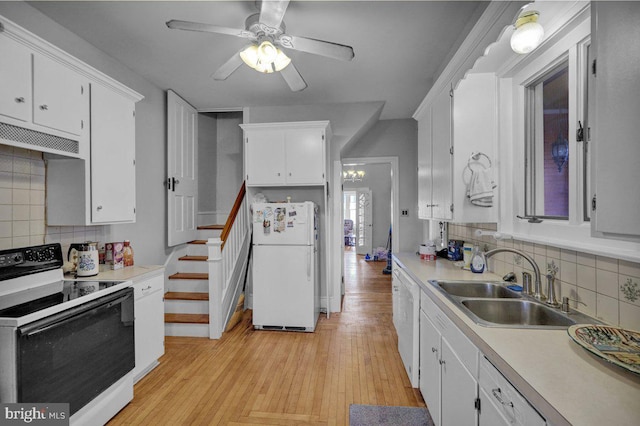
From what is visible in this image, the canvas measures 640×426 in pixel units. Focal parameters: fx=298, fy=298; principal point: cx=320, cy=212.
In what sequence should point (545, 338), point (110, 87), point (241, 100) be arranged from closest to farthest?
point (545, 338), point (110, 87), point (241, 100)

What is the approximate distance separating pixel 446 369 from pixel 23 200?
2.88 metres

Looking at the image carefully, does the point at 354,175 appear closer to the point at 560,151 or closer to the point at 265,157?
the point at 265,157

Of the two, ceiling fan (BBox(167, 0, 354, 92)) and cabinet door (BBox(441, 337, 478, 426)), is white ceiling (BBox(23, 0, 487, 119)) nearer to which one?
ceiling fan (BBox(167, 0, 354, 92))

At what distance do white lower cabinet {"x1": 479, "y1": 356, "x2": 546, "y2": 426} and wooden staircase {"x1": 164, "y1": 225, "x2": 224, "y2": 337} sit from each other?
286cm

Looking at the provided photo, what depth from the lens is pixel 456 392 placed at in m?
1.39

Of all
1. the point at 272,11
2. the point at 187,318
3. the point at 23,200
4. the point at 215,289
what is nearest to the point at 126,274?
the point at 23,200

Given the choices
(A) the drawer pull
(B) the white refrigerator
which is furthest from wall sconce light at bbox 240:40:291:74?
(A) the drawer pull

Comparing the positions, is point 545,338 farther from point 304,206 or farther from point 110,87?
point 110,87

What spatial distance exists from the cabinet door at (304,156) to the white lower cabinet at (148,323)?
70.6 inches

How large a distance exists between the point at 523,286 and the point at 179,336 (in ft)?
10.7

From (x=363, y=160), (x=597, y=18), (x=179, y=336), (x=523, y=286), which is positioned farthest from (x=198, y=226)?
(x=597, y=18)

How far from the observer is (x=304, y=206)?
131 inches

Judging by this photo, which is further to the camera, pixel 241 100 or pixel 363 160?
pixel 363 160

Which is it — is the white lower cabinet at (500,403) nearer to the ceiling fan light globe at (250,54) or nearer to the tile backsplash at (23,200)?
the ceiling fan light globe at (250,54)
